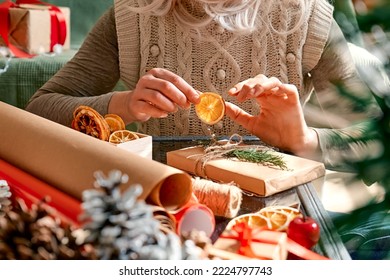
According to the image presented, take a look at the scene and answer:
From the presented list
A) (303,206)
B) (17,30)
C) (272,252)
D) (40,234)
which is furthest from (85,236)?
(17,30)

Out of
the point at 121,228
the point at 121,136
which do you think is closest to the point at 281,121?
the point at 121,136

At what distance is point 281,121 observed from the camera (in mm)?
750

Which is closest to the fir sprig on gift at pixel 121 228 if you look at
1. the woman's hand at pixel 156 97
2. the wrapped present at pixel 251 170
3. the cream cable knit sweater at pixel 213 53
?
the wrapped present at pixel 251 170

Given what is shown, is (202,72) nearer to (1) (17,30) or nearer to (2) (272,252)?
(2) (272,252)

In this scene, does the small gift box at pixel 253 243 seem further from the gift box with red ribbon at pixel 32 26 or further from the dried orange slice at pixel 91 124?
the gift box with red ribbon at pixel 32 26

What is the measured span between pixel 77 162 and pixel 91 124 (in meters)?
0.20

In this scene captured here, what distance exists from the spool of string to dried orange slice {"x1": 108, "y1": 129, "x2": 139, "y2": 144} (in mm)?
150

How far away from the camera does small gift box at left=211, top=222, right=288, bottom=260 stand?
1.34 ft

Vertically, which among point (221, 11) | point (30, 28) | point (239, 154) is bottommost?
point (30, 28)

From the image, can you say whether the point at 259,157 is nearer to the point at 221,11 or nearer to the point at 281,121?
the point at 281,121

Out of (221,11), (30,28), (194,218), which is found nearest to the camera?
(194,218)

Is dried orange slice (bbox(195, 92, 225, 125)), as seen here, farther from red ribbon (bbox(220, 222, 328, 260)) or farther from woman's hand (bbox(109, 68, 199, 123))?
red ribbon (bbox(220, 222, 328, 260))

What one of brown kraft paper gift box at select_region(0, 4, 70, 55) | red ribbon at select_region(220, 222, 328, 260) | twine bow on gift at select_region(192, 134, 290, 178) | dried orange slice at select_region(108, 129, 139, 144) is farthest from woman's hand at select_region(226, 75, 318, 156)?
brown kraft paper gift box at select_region(0, 4, 70, 55)
